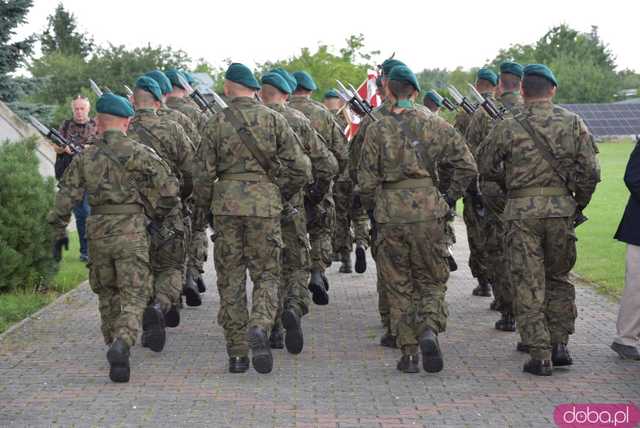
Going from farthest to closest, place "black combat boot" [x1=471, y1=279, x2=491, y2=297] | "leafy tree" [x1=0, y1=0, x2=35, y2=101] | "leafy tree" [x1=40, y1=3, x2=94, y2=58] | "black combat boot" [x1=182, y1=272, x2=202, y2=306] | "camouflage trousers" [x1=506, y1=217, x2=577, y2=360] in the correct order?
"leafy tree" [x1=40, y1=3, x2=94, y2=58] < "leafy tree" [x1=0, y1=0, x2=35, y2=101] < "black combat boot" [x1=471, y1=279, x2=491, y2=297] < "black combat boot" [x1=182, y1=272, x2=202, y2=306] < "camouflage trousers" [x1=506, y1=217, x2=577, y2=360]

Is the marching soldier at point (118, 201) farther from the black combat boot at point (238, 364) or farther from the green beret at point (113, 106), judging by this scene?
the black combat boot at point (238, 364)

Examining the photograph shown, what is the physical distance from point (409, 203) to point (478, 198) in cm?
233

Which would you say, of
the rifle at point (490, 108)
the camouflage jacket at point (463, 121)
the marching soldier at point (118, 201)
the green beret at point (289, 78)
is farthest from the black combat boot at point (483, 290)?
the marching soldier at point (118, 201)

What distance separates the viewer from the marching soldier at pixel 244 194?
813 cm

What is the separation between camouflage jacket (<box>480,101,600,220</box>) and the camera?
26.2 feet

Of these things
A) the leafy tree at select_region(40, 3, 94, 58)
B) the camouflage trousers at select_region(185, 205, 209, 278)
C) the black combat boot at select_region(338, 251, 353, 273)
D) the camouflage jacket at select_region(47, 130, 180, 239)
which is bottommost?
the black combat boot at select_region(338, 251, 353, 273)

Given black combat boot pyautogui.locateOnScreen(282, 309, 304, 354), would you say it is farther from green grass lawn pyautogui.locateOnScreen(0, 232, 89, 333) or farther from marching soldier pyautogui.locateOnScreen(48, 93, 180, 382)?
green grass lawn pyautogui.locateOnScreen(0, 232, 89, 333)

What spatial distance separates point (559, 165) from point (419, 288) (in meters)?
1.39

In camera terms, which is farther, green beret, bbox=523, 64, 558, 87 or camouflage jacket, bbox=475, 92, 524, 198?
camouflage jacket, bbox=475, 92, 524, 198

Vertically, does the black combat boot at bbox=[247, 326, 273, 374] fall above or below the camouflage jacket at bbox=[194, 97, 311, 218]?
below

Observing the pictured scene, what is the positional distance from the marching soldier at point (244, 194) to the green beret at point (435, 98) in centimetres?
474

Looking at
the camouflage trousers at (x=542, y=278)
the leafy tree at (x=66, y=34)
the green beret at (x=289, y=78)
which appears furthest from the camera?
the leafy tree at (x=66, y=34)

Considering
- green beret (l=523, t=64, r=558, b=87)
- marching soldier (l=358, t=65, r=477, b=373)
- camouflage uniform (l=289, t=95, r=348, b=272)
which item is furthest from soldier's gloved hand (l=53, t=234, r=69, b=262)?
green beret (l=523, t=64, r=558, b=87)

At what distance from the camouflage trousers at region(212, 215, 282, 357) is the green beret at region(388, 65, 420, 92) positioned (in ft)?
4.64
